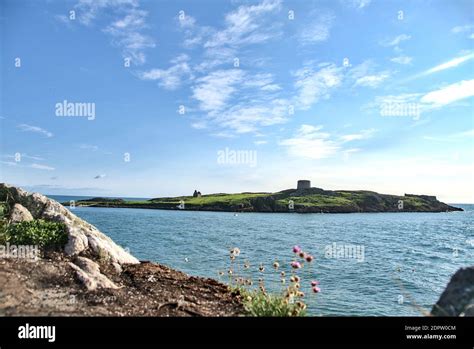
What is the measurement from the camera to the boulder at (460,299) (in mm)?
6285

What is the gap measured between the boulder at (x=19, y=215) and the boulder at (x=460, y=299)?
40.9ft

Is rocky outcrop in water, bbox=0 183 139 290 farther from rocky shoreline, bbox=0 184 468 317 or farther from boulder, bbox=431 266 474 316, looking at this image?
boulder, bbox=431 266 474 316

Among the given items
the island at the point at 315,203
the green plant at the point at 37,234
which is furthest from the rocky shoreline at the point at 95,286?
the island at the point at 315,203

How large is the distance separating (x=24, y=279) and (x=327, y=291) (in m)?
12.7

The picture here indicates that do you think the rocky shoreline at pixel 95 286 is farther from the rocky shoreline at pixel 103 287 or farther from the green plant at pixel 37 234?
the green plant at pixel 37 234

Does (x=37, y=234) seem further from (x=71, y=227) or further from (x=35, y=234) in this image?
(x=71, y=227)

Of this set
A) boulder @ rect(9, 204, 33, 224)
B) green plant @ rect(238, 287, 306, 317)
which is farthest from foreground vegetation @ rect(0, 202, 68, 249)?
green plant @ rect(238, 287, 306, 317)

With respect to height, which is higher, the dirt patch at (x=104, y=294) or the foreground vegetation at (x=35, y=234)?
the foreground vegetation at (x=35, y=234)

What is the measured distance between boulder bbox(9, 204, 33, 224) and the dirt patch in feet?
10.3

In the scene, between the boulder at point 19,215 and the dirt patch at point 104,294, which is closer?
the dirt patch at point 104,294

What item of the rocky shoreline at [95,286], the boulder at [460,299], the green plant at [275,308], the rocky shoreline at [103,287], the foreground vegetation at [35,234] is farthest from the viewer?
the foreground vegetation at [35,234]

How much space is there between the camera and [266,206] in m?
137
